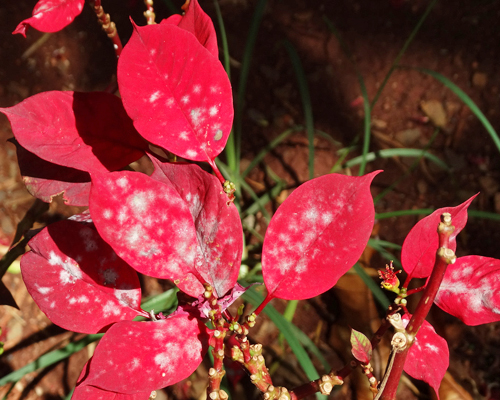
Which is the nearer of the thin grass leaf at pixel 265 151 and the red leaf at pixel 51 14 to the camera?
the red leaf at pixel 51 14

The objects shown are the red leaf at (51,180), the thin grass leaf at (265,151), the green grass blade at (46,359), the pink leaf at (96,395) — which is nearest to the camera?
the pink leaf at (96,395)

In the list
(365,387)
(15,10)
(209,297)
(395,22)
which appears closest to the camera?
(209,297)

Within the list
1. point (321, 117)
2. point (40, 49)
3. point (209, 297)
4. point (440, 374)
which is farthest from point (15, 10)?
point (440, 374)

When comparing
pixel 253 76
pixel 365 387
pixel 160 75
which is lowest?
pixel 365 387

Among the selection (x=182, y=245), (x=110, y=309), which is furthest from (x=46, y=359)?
(x=182, y=245)

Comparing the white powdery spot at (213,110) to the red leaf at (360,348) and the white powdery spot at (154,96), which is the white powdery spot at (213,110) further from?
the red leaf at (360,348)

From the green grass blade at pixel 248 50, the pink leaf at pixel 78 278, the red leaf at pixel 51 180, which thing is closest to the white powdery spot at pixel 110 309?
the pink leaf at pixel 78 278

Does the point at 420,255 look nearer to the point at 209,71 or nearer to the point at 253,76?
the point at 209,71
